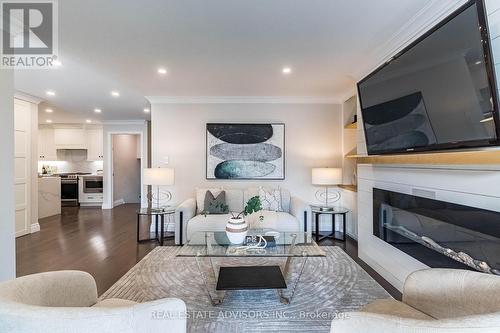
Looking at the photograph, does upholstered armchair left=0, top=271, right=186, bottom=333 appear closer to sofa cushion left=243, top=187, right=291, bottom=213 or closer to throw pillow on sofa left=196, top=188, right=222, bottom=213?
throw pillow on sofa left=196, top=188, right=222, bottom=213

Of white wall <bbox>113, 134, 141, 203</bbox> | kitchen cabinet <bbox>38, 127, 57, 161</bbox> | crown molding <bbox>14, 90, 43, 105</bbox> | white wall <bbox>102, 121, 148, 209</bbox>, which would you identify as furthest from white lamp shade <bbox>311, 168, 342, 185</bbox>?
kitchen cabinet <bbox>38, 127, 57, 161</bbox>

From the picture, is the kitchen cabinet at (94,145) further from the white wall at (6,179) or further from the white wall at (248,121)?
the white wall at (6,179)

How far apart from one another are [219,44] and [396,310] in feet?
8.52

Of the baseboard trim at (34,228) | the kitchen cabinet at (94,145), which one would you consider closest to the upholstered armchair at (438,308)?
the baseboard trim at (34,228)

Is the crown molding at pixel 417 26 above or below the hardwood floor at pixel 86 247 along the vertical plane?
above

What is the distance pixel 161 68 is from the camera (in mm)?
3332

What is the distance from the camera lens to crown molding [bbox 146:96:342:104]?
475 centimetres

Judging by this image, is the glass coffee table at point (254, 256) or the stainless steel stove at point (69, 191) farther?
the stainless steel stove at point (69, 191)

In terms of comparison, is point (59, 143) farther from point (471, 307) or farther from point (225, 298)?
point (471, 307)

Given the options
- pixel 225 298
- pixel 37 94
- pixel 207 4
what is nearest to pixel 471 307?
pixel 225 298

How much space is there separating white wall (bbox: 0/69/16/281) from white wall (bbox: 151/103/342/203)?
8.93 feet

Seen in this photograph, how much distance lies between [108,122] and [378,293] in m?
7.44

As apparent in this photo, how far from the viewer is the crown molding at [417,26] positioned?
1937mm

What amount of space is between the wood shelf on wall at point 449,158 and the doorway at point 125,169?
7.16 meters
